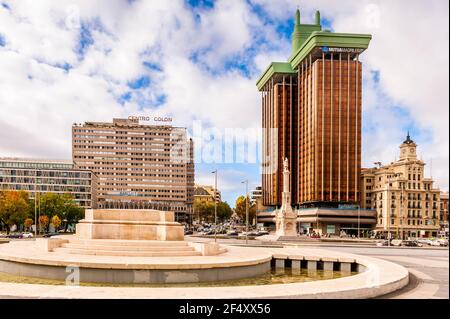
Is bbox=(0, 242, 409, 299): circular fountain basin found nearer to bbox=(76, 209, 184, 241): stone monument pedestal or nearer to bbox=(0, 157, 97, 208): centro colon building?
bbox=(76, 209, 184, 241): stone monument pedestal

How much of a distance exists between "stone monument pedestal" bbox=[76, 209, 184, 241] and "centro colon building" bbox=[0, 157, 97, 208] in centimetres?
8668

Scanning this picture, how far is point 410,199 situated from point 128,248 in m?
86.4

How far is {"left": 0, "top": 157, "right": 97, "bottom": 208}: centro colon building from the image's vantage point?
333ft

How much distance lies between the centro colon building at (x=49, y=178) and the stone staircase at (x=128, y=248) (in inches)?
3484

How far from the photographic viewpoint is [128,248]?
21.1 m

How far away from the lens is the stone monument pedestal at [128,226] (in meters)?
23.6

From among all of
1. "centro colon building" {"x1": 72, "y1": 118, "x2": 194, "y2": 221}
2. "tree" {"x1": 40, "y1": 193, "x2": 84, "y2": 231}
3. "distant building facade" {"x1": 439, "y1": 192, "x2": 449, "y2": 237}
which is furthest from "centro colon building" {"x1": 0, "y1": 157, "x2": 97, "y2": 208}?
"distant building facade" {"x1": 439, "y1": 192, "x2": 449, "y2": 237}

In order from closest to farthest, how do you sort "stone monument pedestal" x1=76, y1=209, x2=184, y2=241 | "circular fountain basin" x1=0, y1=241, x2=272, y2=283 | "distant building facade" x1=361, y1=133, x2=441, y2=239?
"circular fountain basin" x1=0, y1=241, x2=272, y2=283 → "stone monument pedestal" x1=76, y1=209, x2=184, y2=241 → "distant building facade" x1=361, y1=133, x2=441, y2=239

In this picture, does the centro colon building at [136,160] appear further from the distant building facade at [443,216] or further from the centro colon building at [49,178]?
the distant building facade at [443,216]

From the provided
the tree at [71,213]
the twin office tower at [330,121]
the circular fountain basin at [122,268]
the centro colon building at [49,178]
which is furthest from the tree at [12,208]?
the circular fountain basin at [122,268]

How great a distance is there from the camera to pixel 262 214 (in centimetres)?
14162

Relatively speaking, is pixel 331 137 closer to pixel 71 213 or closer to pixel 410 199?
pixel 410 199
